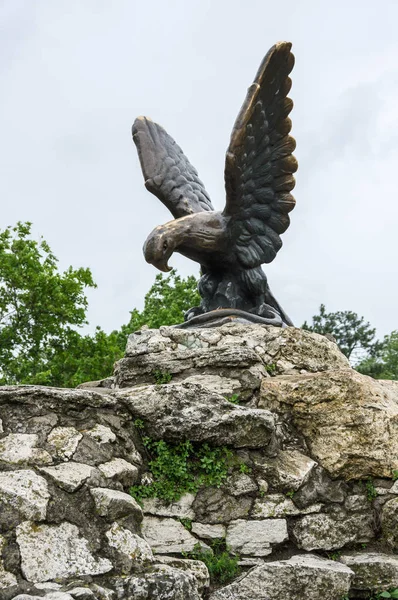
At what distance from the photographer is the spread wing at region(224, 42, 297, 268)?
5320 millimetres

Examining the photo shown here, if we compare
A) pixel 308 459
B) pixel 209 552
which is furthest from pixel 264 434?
pixel 209 552

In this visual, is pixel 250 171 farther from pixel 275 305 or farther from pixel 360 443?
pixel 360 443

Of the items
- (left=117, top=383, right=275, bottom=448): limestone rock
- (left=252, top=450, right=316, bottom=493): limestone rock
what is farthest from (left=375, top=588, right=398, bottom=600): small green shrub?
(left=117, top=383, right=275, bottom=448): limestone rock

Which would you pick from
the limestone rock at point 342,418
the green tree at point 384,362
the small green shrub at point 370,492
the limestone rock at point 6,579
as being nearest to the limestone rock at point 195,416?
the limestone rock at point 342,418

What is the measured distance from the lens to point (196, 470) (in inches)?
155

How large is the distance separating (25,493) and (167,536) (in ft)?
3.06

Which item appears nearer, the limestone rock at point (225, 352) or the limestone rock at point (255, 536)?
the limestone rock at point (255, 536)

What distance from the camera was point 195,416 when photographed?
12.7ft

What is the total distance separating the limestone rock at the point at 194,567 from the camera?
3.36 metres

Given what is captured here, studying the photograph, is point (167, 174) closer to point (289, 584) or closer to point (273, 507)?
point (273, 507)

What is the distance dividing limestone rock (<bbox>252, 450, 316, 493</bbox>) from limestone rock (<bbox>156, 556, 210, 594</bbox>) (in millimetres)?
702

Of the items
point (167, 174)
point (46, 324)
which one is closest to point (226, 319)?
point (167, 174)

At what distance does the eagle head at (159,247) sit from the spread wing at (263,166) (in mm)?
569

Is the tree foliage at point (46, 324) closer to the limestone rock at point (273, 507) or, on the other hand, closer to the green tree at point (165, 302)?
the green tree at point (165, 302)
